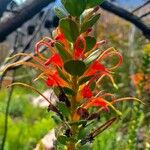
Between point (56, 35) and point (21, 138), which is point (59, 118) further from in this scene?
point (21, 138)

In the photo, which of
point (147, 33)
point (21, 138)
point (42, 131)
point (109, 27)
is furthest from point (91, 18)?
point (109, 27)

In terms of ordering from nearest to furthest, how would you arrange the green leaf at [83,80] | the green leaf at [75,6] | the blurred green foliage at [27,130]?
1. the green leaf at [75,6]
2. the green leaf at [83,80]
3. the blurred green foliage at [27,130]

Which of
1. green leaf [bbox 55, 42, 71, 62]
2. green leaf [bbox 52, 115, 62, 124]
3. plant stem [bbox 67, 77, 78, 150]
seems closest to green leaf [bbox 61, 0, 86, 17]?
green leaf [bbox 55, 42, 71, 62]

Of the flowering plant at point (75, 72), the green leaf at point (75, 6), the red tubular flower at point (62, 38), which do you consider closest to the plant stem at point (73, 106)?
the flowering plant at point (75, 72)

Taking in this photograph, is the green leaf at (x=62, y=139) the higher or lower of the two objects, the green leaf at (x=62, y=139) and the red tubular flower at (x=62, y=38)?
the lower

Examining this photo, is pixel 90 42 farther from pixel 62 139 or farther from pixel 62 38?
pixel 62 139

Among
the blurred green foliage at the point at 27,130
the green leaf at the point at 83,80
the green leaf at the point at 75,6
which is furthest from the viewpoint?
the blurred green foliage at the point at 27,130

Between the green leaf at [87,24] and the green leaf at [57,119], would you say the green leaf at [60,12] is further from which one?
the green leaf at [57,119]

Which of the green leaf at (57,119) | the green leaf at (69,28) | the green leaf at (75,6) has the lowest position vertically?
the green leaf at (57,119)
